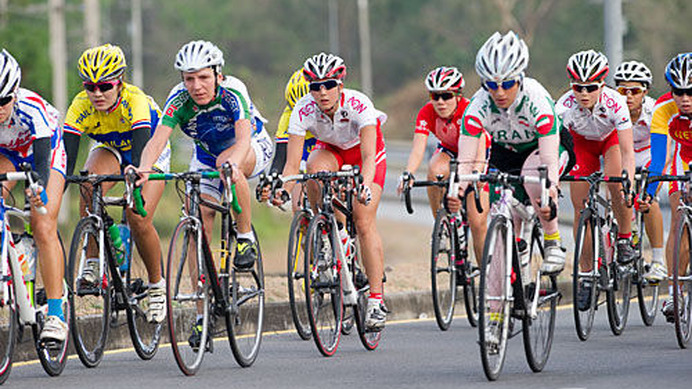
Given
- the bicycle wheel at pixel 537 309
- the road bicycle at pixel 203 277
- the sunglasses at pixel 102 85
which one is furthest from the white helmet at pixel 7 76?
the bicycle wheel at pixel 537 309

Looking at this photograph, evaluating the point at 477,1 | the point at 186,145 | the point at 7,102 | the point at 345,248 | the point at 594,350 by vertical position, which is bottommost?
the point at 594,350

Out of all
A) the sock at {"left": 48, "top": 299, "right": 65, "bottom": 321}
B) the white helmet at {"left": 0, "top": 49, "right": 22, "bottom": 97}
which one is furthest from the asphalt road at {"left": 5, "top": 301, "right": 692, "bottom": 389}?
the white helmet at {"left": 0, "top": 49, "right": 22, "bottom": 97}

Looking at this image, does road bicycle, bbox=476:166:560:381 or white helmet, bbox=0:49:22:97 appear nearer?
road bicycle, bbox=476:166:560:381

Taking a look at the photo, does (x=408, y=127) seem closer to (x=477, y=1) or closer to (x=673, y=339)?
(x=477, y=1)

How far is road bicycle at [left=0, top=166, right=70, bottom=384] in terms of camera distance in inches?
358

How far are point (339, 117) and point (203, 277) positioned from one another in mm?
2146

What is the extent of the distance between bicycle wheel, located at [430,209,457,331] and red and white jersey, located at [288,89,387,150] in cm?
171

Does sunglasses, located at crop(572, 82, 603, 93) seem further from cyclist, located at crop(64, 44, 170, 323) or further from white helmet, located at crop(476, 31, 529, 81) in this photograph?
cyclist, located at crop(64, 44, 170, 323)

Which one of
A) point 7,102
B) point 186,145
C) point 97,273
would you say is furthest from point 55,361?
point 186,145

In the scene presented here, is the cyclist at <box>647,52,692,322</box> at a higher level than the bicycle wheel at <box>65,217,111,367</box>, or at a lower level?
higher

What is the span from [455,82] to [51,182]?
15.6 feet

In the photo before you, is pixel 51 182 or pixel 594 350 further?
pixel 594 350

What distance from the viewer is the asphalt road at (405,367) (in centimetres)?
930

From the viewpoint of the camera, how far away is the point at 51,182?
386 inches
